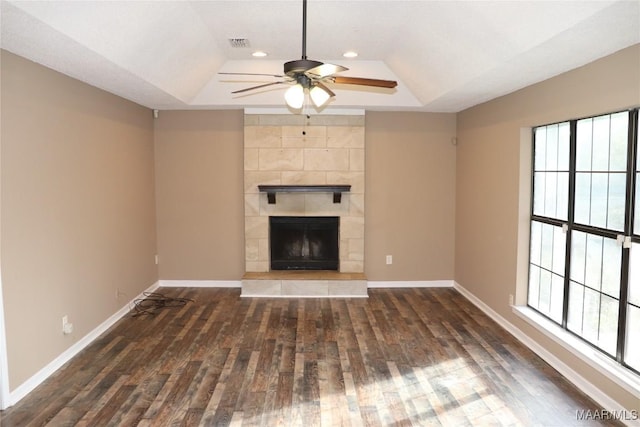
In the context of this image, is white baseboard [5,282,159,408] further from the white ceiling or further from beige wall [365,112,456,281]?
beige wall [365,112,456,281]

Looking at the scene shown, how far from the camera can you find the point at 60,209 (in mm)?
3939

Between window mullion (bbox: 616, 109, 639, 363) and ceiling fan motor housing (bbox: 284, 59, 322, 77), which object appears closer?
ceiling fan motor housing (bbox: 284, 59, 322, 77)

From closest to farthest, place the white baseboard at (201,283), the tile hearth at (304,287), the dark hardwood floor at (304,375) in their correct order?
the dark hardwood floor at (304,375), the tile hearth at (304,287), the white baseboard at (201,283)

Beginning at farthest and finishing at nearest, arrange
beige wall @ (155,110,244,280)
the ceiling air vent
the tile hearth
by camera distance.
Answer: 1. beige wall @ (155,110,244,280)
2. the tile hearth
3. the ceiling air vent

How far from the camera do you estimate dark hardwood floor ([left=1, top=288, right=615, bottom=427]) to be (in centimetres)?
311

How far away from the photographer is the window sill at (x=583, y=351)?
3004mm

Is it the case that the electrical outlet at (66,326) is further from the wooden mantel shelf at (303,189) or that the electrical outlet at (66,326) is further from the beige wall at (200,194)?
the wooden mantel shelf at (303,189)

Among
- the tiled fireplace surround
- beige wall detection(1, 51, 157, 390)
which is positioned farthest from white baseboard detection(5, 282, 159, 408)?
the tiled fireplace surround

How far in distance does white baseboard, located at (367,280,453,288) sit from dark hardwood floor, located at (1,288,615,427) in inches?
47.0

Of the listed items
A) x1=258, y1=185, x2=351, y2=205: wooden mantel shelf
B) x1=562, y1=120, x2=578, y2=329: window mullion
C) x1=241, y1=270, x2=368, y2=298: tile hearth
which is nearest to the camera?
x1=562, y1=120, x2=578, y2=329: window mullion

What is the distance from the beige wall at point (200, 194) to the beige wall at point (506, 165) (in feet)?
10.2

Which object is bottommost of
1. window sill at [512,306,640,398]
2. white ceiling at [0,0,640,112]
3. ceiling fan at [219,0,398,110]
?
window sill at [512,306,640,398]

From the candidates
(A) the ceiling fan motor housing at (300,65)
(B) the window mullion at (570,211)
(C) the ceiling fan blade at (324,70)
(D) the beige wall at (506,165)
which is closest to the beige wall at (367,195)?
(D) the beige wall at (506,165)

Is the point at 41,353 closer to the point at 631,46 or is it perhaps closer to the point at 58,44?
the point at 58,44
